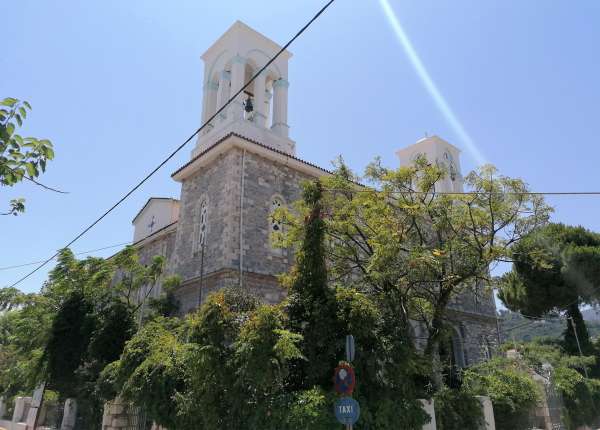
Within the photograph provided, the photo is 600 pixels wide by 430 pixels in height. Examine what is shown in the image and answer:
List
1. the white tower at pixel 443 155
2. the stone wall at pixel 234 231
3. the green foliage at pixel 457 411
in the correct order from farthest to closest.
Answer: the white tower at pixel 443 155 → the stone wall at pixel 234 231 → the green foliage at pixel 457 411

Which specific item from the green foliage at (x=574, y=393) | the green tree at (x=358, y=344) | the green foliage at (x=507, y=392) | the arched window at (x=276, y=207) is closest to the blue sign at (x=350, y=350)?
the green tree at (x=358, y=344)

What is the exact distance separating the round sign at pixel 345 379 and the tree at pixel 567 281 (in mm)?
17696

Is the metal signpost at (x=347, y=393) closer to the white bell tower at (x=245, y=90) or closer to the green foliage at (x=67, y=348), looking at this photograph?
the green foliage at (x=67, y=348)

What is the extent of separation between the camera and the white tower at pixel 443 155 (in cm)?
2284

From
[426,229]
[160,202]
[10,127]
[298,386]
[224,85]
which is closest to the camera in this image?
[10,127]

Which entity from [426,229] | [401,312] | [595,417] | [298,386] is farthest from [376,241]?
[595,417]

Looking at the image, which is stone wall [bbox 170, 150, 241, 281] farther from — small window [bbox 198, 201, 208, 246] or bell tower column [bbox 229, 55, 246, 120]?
bell tower column [bbox 229, 55, 246, 120]

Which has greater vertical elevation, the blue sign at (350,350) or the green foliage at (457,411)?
the blue sign at (350,350)

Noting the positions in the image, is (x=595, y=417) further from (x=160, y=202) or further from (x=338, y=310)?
(x=160, y=202)

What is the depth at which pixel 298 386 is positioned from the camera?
284 inches

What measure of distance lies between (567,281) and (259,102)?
17.8 meters

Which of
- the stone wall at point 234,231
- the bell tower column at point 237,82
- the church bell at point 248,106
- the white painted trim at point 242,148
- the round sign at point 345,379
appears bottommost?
the round sign at point 345,379

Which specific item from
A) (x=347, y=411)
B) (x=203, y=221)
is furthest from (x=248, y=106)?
(x=347, y=411)

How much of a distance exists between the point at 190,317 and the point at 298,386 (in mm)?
2751
